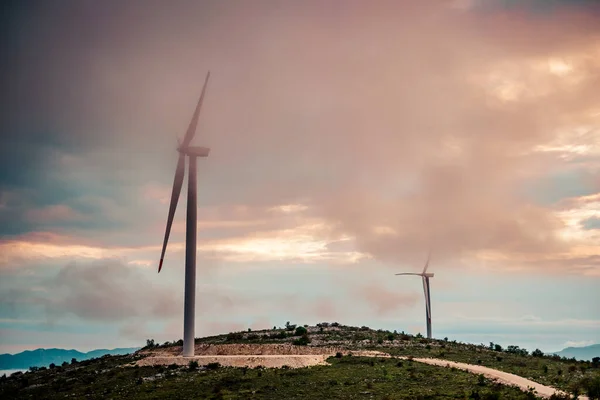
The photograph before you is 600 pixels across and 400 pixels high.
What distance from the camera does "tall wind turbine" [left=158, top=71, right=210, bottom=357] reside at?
99.0m

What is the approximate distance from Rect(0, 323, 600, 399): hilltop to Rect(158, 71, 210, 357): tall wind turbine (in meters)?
5.55

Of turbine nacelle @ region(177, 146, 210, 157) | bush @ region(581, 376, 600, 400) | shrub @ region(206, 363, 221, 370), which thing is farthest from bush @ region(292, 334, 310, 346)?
bush @ region(581, 376, 600, 400)

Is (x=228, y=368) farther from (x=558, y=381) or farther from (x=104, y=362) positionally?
(x=558, y=381)

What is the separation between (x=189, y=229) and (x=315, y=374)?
30.8 metres

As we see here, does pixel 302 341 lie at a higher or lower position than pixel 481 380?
higher

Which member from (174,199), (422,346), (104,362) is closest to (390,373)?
(422,346)

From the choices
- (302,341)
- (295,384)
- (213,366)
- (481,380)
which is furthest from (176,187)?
(481,380)

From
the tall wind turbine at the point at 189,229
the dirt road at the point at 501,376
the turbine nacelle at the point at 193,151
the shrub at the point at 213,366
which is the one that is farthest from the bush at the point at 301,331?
the turbine nacelle at the point at 193,151

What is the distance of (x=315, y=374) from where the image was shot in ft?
275

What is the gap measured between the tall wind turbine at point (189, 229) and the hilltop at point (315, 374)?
5.55 meters

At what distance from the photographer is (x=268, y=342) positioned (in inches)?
4530

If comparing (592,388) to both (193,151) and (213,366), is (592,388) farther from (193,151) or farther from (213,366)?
(193,151)

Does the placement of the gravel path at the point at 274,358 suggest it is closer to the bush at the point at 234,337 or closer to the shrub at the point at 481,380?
the shrub at the point at 481,380

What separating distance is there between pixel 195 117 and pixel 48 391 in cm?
4715
